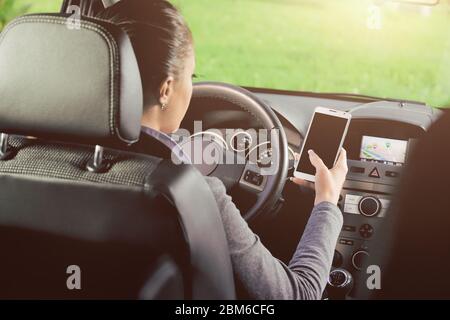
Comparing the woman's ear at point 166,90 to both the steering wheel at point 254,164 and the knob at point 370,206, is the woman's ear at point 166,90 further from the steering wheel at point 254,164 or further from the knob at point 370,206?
the knob at point 370,206

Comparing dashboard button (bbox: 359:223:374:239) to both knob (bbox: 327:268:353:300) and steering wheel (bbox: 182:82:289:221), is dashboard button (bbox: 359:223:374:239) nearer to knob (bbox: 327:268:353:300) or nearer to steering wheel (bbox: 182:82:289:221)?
knob (bbox: 327:268:353:300)

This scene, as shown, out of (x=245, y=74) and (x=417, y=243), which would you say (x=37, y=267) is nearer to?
(x=417, y=243)

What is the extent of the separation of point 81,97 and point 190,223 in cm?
42

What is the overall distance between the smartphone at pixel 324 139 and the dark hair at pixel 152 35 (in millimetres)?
850

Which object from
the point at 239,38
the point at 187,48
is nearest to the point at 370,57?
the point at 239,38

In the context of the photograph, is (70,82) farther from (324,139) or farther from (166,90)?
(324,139)

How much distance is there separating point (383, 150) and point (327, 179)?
0.79 metres

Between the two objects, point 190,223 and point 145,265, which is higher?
point 190,223

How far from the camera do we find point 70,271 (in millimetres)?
1631

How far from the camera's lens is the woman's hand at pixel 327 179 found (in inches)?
82.4

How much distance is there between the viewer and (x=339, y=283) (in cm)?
294
